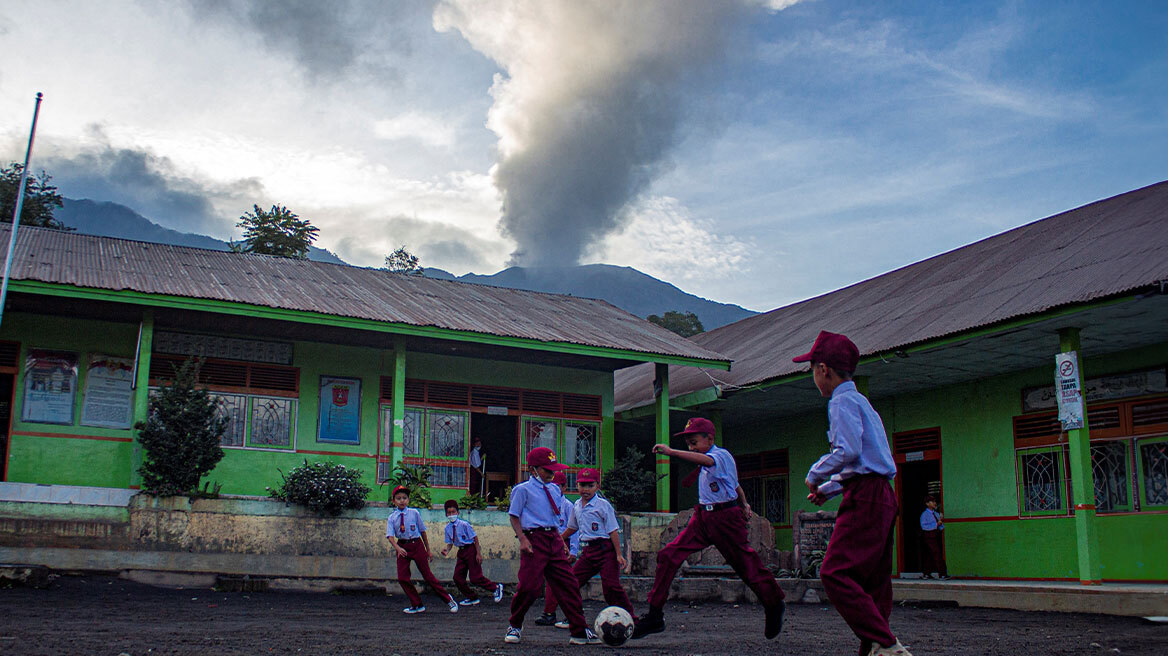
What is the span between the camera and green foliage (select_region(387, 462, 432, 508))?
623 inches

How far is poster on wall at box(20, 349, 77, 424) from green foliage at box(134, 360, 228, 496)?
162cm

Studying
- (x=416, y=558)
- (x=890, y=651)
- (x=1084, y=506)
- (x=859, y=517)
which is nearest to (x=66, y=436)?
(x=416, y=558)

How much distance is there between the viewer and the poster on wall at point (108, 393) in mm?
15750

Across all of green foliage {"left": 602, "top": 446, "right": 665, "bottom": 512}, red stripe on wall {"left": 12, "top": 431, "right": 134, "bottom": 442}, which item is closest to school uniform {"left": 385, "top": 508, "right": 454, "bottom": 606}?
red stripe on wall {"left": 12, "top": 431, "right": 134, "bottom": 442}

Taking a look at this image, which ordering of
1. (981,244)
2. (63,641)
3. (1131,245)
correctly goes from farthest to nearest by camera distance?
1. (981,244)
2. (1131,245)
3. (63,641)

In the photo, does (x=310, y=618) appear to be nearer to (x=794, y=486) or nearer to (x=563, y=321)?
(x=563, y=321)

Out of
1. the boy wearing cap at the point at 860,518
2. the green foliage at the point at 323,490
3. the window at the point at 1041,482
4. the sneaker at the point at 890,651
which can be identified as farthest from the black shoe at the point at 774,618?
the window at the point at 1041,482

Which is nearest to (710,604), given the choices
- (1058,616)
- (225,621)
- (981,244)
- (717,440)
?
(1058,616)

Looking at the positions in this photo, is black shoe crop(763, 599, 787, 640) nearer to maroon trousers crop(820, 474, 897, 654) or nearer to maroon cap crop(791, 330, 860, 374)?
maroon trousers crop(820, 474, 897, 654)

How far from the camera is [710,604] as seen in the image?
13586 millimetres

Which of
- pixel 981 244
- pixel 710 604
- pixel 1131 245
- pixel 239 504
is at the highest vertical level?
pixel 981 244

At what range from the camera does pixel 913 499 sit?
20.3m

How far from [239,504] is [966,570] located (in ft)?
38.5

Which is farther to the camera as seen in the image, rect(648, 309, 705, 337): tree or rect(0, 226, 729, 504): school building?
rect(648, 309, 705, 337): tree
